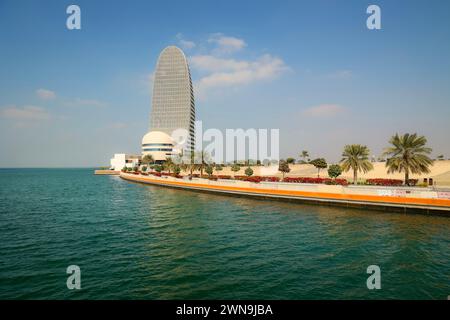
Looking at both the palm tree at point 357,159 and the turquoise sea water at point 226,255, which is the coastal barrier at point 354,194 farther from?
the palm tree at point 357,159

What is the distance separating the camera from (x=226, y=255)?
16.1 metres

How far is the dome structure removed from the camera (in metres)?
161

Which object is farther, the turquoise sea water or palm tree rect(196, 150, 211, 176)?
palm tree rect(196, 150, 211, 176)

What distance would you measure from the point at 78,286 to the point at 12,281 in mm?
3783

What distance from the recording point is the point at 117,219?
2733 cm

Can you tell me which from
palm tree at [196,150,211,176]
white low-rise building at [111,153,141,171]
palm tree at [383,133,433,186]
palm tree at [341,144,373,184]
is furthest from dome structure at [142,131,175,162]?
palm tree at [383,133,433,186]

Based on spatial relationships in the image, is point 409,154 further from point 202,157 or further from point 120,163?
point 120,163

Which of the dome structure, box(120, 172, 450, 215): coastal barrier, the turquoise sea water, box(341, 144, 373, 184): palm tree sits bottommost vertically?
the turquoise sea water

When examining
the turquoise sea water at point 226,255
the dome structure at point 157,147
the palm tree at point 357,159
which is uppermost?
the dome structure at point 157,147

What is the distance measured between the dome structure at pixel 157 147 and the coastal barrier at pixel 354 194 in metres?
119

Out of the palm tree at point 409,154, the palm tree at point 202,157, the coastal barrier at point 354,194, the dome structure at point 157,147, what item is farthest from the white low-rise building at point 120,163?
the palm tree at point 409,154

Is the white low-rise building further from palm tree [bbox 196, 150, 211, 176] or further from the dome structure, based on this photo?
palm tree [bbox 196, 150, 211, 176]

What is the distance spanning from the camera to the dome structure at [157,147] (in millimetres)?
161375

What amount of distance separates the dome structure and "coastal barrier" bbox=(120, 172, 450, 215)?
119 metres
